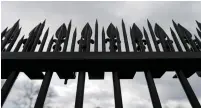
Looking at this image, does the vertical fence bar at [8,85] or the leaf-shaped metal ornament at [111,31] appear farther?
the leaf-shaped metal ornament at [111,31]

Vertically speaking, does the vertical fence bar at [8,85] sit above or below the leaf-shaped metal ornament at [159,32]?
below

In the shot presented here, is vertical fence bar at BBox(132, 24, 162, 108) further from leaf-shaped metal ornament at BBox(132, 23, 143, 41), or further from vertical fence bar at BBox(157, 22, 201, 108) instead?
vertical fence bar at BBox(157, 22, 201, 108)

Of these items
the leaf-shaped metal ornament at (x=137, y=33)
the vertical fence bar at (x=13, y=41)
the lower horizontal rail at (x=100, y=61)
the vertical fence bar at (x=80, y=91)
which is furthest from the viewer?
the leaf-shaped metal ornament at (x=137, y=33)

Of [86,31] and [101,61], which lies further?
[86,31]

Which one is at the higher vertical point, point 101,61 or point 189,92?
point 101,61

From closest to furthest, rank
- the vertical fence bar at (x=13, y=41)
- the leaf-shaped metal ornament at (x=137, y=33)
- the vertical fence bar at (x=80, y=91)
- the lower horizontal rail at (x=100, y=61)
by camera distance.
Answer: the vertical fence bar at (x=80, y=91), the lower horizontal rail at (x=100, y=61), the vertical fence bar at (x=13, y=41), the leaf-shaped metal ornament at (x=137, y=33)

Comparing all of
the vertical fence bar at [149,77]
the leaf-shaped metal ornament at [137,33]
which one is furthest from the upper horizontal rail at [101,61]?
the leaf-shaped metal ornament at [137,33]

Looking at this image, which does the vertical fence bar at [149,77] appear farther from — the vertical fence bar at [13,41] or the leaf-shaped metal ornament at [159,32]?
the vertical fence bar at [13,41]

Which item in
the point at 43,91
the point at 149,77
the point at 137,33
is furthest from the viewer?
the point at 137,33

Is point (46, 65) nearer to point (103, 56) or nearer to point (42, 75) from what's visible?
point (42, 75)

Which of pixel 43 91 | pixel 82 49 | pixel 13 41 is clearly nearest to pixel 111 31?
pixel 82 49

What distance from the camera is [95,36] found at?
198 centimetres

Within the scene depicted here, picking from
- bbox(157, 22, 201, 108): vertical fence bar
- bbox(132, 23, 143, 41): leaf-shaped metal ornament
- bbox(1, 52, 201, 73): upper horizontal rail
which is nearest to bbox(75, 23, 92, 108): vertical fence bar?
bbox(1, 52, 201, 73): upper horizontal rail

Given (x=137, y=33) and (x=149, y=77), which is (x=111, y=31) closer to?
(x=137, y=33)
